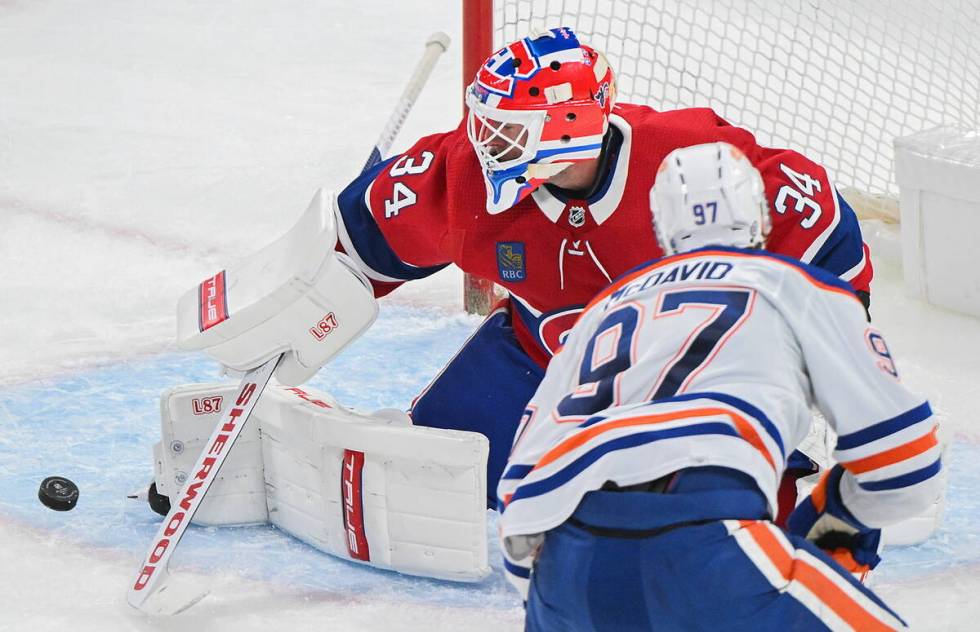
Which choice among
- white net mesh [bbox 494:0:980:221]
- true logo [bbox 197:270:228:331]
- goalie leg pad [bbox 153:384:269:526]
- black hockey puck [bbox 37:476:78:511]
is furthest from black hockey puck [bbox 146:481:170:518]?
white net mesh [bbox 494:0:980:221]

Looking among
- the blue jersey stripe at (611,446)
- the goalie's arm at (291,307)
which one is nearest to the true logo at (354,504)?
the goalie's arm at (291,307)

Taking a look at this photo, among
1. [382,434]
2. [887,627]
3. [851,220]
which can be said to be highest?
[851,220]

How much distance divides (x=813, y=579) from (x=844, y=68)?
9.89ft

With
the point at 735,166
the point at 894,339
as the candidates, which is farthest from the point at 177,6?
the point at 735,166

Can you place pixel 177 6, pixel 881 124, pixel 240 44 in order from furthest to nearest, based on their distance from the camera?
pixel 177 6 → pixel 240 44 → pixel 881 124

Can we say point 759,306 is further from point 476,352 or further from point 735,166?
point 476,352

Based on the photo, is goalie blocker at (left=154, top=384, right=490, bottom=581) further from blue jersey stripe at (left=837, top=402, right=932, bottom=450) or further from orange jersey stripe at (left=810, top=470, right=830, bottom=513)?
blue jersey stripe at (left=837, top=402, right=932, bottom=450)

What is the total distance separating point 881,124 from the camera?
4.53 metres

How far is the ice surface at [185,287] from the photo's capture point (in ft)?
8.23

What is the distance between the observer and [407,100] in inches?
130

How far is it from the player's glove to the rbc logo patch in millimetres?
772

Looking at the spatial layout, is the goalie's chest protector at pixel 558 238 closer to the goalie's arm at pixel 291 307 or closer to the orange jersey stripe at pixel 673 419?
the goalie's arm at pixel 291 307

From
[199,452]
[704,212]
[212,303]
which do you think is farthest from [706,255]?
[199,452]

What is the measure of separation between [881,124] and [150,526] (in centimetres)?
268
